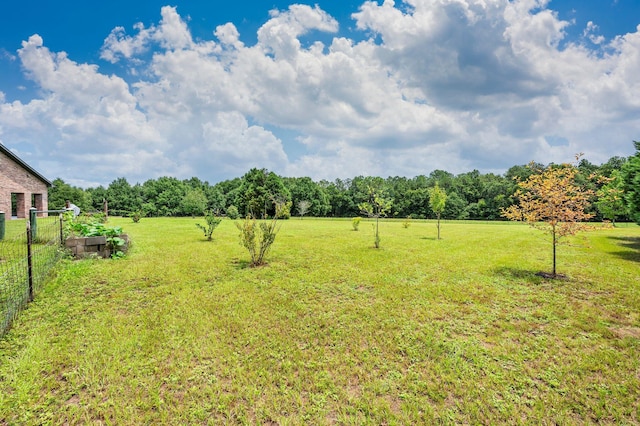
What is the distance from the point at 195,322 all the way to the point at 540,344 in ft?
19.1

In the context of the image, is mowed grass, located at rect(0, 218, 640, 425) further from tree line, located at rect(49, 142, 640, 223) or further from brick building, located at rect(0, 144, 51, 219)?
tree line, located at rect(49, 142, 640, 223)

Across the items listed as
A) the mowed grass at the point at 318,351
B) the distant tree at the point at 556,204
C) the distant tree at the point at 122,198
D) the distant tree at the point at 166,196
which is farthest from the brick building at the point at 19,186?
the distant tree at the point at 122,198

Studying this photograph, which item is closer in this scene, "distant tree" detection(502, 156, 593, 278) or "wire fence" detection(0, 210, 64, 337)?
"wire fence" detection(0, 210, 64, 337)

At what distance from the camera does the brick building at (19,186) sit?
18.1 meters

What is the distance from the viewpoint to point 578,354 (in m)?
4.42

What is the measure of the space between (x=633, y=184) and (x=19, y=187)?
3577cm

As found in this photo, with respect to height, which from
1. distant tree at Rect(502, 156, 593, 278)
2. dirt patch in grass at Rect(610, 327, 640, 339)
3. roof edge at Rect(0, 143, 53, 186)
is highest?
roof edge at Rect(0, 143, 53, 186)

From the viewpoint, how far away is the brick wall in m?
18.1

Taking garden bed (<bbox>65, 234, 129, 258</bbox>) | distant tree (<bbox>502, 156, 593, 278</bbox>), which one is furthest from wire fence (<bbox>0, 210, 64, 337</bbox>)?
distant tree (<bbox>502, 156, 593, 278</bbox>)

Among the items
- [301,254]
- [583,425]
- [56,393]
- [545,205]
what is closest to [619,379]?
[583,425]

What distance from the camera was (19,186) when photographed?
63.7ft

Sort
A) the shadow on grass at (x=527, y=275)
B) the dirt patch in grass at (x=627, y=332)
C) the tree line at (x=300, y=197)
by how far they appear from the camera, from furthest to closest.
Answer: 1. the tree line at (x=300, y=197)
2. the shadow on grass at (x=527, y=275)
3. the dirt patch in grass at (x=627, y=332)

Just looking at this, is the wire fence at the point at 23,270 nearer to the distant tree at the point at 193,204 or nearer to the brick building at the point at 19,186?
the brick building at the point at 19,186

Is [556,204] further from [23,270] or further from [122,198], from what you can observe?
[122,198]
